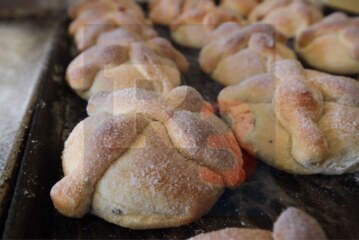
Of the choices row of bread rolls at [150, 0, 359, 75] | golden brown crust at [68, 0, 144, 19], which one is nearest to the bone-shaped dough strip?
row of bread rolls at [150, 0, 359, 75]

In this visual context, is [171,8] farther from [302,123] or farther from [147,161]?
[147,161]

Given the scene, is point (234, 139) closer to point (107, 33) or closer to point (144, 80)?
point (144, 80)

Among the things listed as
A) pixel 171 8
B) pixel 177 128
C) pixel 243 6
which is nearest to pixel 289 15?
pixel 243 6

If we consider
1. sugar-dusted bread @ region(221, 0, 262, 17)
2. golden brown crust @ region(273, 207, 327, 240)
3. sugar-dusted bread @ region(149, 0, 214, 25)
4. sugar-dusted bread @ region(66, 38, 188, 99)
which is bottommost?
sugar-dusted bread @ region(221, 0, 262, 17)

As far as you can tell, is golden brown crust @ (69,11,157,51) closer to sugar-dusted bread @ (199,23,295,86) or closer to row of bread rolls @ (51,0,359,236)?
row of bread rolls @ (51,0,359,236)

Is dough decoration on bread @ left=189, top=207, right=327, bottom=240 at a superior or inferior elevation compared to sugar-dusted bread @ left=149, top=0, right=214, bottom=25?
superior

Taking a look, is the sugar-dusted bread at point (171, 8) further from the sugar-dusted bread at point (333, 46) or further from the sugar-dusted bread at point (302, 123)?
the sugar-dusted bread at point (302, 123)

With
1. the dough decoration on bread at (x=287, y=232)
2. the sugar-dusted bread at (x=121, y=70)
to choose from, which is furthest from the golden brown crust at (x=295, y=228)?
the sugar-dusted bread at (x=121, y=70)

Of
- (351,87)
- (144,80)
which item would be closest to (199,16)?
(144,80)
